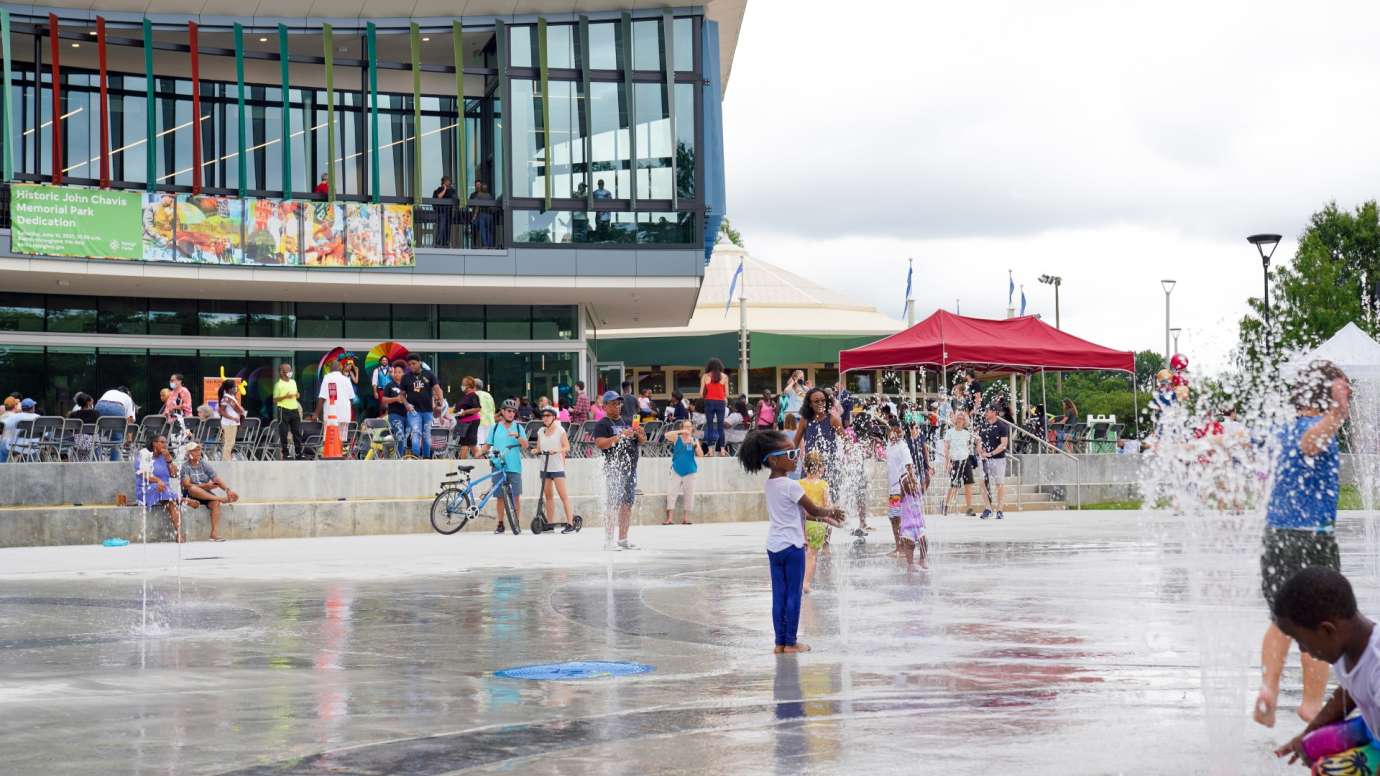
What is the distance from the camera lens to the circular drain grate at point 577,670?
354 inches

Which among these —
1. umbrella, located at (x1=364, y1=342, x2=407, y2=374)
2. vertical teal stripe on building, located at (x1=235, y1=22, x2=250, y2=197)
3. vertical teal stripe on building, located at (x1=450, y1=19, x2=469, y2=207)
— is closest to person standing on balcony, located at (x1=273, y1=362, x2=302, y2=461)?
umbrella, located at (x1=364, y1=342, x2=407, y2=374)

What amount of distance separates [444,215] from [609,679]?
Answer: 2994cm

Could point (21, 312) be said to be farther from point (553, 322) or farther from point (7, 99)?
point (553, 322)

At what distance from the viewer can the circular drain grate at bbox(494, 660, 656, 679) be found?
8992 mm

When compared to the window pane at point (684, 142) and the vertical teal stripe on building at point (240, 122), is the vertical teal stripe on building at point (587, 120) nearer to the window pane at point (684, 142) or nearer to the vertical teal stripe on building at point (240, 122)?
the window pane at point (684, 142)

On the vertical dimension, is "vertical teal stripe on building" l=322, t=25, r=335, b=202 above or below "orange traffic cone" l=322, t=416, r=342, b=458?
above

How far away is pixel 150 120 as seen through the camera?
36094mm

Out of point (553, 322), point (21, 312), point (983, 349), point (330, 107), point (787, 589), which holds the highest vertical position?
point (330, 107)

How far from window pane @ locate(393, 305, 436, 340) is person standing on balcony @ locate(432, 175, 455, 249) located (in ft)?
10.5

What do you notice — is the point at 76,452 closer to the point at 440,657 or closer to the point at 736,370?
the point at 440,657

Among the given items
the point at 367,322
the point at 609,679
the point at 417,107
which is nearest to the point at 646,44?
the point at 417,107

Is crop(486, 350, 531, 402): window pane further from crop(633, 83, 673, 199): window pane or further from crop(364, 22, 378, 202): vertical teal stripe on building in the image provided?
crop(633, 83, 673, 199): window pane

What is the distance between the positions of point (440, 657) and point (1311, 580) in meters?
6.36

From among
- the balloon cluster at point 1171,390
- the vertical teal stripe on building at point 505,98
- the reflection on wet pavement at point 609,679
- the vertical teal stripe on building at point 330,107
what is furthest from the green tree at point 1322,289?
the reflection on wet pavement at point 609,679
